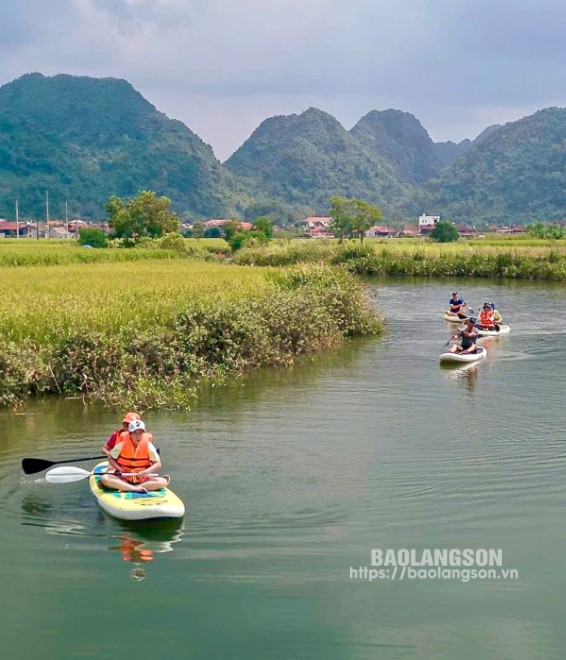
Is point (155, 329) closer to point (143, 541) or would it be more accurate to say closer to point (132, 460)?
point (132, 460)

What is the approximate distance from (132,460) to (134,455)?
0.06 meters

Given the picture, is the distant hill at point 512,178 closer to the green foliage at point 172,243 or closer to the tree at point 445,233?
the tree at point 445,233

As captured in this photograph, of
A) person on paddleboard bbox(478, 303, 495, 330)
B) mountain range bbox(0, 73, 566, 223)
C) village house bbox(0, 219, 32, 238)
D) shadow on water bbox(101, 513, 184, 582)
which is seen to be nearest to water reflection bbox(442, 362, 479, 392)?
person on paddleboard bbox(478, 303, 495, 330)

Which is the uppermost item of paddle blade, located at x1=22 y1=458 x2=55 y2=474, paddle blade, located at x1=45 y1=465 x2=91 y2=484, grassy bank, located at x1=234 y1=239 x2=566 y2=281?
grassy bank, located at x1=234 y1=239 x2=566 y2=281

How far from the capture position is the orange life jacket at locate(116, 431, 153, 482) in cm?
923

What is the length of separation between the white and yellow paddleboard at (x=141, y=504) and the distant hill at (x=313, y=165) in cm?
15799

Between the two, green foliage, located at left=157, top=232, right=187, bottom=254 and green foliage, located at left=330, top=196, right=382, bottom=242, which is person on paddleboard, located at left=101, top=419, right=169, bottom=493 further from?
green foliage, located at left=330, top=196, right=382, bottom=242

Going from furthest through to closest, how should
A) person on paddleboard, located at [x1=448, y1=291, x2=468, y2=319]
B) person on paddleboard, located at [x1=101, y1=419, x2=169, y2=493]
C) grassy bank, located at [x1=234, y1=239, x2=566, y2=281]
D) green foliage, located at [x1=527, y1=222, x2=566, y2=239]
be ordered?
1. green foliage, located at [x1=527, y1=222, x2=566, y2=239]
2. grassy bank, located at [x1=234, y1=239, x2=566, y2=281]
3. person on paddleboard, located at [x1=448, y1=291, x2=468, y2=319]
4. person on paddleboard, located at [x1=101, y1=419, x2=169, y2=493]

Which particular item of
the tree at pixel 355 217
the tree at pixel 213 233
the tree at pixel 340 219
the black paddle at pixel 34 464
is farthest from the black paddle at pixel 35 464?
the tree at pixel 213 233

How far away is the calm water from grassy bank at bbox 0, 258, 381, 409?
0.57 metres

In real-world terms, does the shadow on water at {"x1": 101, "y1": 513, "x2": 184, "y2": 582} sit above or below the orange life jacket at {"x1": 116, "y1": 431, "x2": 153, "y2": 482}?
below

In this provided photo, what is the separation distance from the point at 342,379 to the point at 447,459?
5.55m

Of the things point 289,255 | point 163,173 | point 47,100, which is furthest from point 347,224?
point 47,100

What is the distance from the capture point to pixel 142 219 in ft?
170
